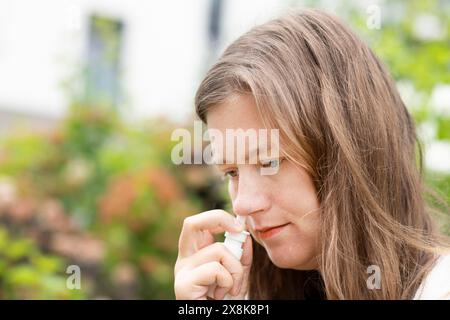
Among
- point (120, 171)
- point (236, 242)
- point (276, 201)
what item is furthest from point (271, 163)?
point (120, 171)

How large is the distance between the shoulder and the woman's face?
0.28 m

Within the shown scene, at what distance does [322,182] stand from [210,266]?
35cm

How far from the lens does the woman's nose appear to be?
5.57 feet

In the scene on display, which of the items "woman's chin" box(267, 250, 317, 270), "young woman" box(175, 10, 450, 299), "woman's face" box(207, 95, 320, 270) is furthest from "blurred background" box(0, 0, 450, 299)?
"woman's chin" box(267, 250, 317, 270)

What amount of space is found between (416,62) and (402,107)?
129cm

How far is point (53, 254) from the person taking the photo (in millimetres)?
3650

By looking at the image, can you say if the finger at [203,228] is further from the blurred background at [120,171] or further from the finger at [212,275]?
the blurred background at [120,171]

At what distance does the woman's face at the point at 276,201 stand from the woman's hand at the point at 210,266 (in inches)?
2.3

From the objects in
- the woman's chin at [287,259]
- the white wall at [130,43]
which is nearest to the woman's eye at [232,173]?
the woman's chin at [287,259]

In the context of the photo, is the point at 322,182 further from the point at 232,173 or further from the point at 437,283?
the point at 437,283

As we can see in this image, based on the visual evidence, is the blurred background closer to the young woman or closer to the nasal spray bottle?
the young woman

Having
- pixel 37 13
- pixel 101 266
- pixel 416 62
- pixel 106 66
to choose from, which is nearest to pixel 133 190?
pixel 101 266
